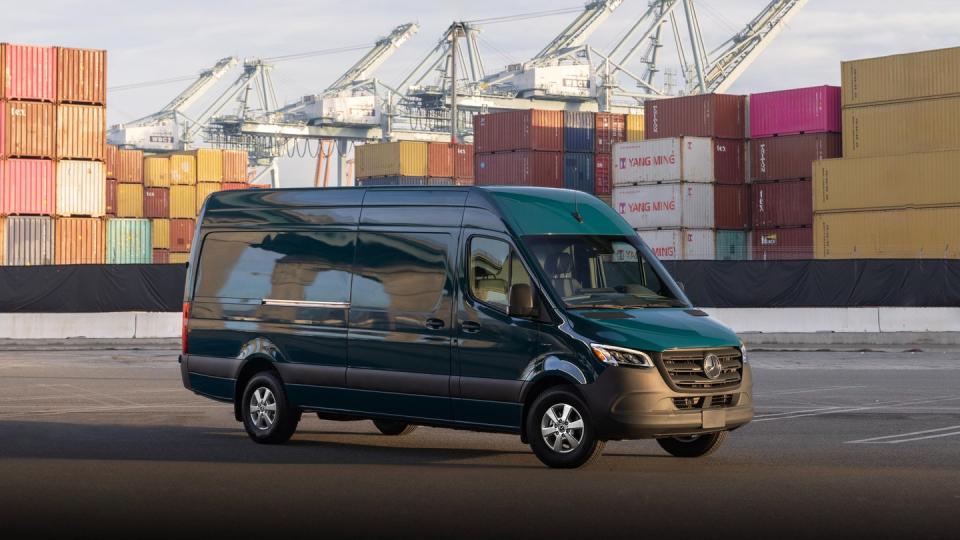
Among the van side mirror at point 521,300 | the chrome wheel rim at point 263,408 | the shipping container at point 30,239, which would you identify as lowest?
the chrome wheel rim at point 263,408

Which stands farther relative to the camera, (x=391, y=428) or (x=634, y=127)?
(x=634, y=127)

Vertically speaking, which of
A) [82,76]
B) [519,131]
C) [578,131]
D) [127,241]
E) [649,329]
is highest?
[82,76]

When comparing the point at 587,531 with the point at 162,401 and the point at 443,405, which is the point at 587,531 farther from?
the point at 162,401

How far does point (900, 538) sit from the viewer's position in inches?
315

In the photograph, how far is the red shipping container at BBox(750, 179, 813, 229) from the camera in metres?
52.4

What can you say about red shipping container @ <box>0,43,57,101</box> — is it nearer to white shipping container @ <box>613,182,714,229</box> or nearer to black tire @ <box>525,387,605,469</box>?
white shipping container @ <box>613,182,714,229</box>

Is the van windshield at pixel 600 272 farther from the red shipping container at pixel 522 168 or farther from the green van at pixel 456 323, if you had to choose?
the red shipping container at pixel 522 168

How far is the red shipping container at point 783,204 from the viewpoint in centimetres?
5241

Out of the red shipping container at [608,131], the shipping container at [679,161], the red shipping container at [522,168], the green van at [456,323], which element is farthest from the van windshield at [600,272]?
the red shipping container at [608,131]

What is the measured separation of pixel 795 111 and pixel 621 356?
44.2 meters

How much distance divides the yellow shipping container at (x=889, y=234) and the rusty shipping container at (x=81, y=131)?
77.9 ft

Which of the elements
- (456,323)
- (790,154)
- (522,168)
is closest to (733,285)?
(790,154)

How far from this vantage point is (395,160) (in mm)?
72625

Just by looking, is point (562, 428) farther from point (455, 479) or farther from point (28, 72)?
point (28, 72)
